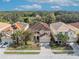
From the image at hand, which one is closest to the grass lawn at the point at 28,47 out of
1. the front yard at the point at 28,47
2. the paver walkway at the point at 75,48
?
the front yard at the point at 28,47

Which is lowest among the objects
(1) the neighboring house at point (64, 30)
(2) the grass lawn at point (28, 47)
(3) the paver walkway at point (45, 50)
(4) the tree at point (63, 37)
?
(3) the paver walkway at point (45, 50)

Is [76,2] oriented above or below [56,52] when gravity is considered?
above

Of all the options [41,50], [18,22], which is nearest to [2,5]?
[18,22]

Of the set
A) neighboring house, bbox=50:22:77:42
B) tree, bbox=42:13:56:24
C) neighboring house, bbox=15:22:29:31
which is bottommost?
neighboring house, bbox=50:22:77:42

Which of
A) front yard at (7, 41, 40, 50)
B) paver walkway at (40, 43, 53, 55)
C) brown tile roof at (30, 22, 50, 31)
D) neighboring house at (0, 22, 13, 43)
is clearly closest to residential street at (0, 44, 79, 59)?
paver walkway at (40, 43, 53, 55)

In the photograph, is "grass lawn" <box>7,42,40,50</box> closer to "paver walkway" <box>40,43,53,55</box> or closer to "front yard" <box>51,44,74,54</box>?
"paver walkway" <box>40,43,53,55</box>

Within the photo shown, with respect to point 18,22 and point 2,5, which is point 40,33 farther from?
point 2,5

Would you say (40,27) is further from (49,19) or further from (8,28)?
(8,28)

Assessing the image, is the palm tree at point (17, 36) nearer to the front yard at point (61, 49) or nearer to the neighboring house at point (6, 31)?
the neighboring house at point (6, 31)

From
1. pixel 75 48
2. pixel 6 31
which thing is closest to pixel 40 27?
pixel 6 31
